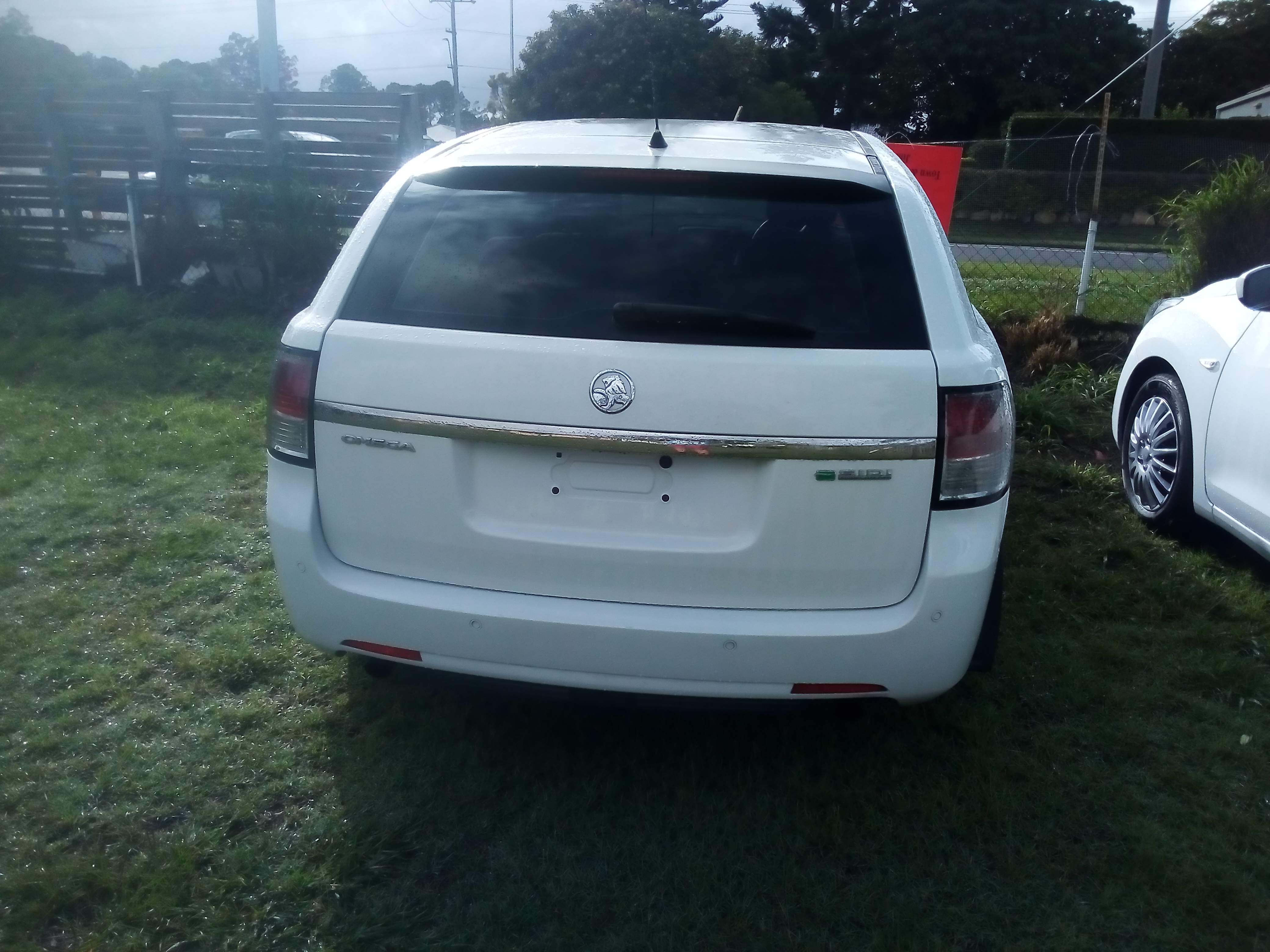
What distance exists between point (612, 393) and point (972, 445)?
2.87 feet

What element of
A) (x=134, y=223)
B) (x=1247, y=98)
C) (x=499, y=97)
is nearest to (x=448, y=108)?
(x=499, y=97)

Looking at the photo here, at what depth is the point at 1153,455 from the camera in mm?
5031

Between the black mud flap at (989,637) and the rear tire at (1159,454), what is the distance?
200cm

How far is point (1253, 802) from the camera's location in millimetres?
3084

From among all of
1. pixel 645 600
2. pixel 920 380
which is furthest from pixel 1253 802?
pixel 645 600

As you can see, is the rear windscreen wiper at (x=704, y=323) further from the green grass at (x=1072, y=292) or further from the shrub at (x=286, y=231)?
the shrub at (x=286, y=231)

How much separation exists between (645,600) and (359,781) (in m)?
1.07

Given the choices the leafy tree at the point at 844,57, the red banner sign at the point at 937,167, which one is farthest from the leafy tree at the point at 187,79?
the leafy tree at the point at 844,57

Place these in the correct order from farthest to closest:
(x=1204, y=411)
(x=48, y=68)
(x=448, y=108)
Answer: (x=448, y=108), (x=48, y=68), (x=1204, y=411)

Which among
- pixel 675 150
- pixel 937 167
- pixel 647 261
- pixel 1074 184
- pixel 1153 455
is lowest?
pixel 1153 455

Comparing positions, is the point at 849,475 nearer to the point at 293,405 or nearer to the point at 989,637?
the point at 989,637

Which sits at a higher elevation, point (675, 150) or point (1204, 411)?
point (675, 150)

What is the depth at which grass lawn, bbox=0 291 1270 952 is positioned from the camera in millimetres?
2619

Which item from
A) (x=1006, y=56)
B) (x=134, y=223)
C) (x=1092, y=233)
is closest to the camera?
(x=1092, y=233)
